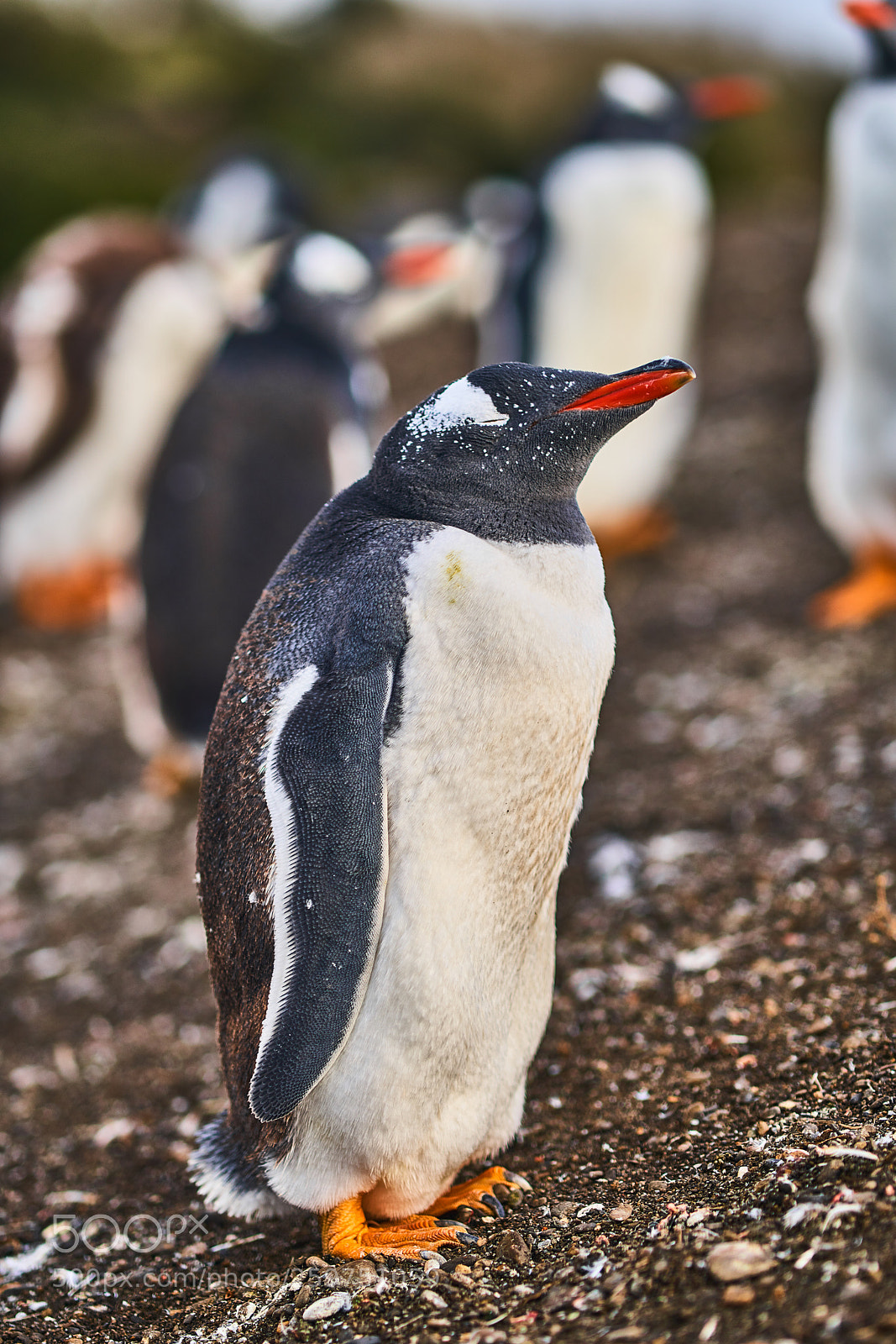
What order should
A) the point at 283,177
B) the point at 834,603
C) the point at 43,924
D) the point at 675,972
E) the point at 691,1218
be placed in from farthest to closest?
1. the point at 283,177
2. the point at 834,603
3. the point at 43,924
4. the point at 675,972
5. the point at 691,1218

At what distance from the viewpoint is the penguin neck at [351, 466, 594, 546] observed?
88.0 inches

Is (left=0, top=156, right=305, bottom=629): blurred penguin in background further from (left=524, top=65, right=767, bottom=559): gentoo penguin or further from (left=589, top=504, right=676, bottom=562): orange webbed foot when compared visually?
(left=589, top=504, right=676, bottom=562): orange webbed foot

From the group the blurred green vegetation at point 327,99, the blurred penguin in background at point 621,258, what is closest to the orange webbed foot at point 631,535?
the blurred penguin in background at point 621,258

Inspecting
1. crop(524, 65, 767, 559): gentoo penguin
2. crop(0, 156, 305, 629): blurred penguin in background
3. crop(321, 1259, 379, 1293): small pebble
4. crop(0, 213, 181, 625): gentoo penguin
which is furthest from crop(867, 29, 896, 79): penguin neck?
crop(321, 1259, 379, 1293): small pebble

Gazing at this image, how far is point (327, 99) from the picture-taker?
14.7 meters

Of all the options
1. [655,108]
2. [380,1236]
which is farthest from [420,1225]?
[655,108]

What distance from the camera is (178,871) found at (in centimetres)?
451

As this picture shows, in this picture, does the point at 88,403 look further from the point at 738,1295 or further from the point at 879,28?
the point at 738,1295

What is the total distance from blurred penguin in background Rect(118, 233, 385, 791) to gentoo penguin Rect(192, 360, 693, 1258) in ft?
7.30

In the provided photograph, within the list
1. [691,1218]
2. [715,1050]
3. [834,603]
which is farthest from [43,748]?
[691,1218]

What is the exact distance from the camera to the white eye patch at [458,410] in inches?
87.7

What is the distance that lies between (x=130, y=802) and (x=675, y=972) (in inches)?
105

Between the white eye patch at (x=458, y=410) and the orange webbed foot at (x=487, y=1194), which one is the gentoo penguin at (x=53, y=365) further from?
the orange webbed foot at (x=487, y=1194)

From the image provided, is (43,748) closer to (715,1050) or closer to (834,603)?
(834,603)
